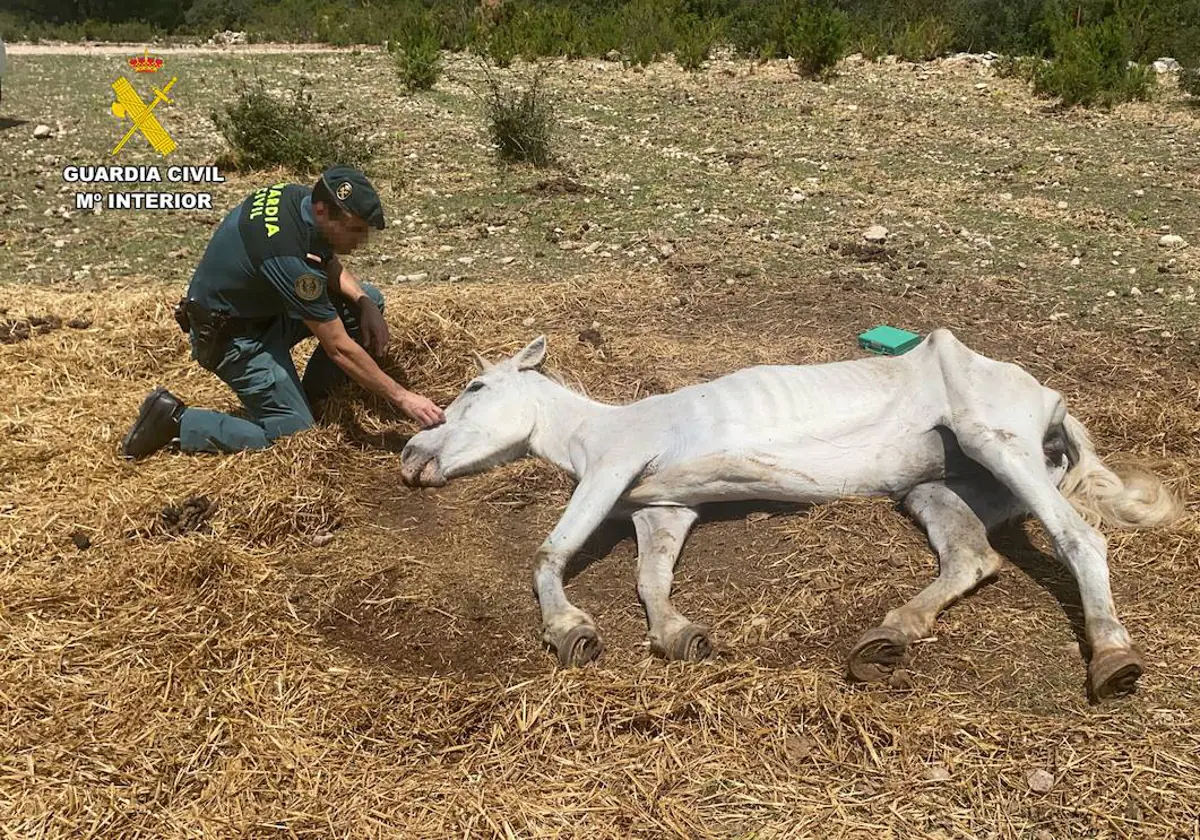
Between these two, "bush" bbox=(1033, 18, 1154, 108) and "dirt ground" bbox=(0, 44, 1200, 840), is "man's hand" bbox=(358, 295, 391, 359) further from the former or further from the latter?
"bush" bbox=(1033, 18, 1154, 108)

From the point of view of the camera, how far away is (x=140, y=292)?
8.30 metres

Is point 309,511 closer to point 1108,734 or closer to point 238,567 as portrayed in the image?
point 238,567

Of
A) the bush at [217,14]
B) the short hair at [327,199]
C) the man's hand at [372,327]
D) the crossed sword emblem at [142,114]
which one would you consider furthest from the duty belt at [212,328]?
the bush at [217,14]

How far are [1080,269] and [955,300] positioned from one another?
1378 mm

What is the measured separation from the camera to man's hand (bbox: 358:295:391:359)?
6133mm

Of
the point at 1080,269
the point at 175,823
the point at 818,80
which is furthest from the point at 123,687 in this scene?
the point at 818,80

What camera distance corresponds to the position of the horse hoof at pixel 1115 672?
3710 mm

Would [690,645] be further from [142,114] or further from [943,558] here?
[142,114]

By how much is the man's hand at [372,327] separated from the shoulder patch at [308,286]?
90 centimetres

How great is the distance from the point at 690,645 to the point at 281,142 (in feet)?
30.2

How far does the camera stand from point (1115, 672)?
3.71 m

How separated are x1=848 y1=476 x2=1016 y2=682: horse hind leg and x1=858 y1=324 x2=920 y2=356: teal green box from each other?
1.95 m

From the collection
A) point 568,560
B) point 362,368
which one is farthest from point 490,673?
point 362,368

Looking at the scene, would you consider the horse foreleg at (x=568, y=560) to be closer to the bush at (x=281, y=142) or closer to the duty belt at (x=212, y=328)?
the duty belt at (x=212, y=328)
